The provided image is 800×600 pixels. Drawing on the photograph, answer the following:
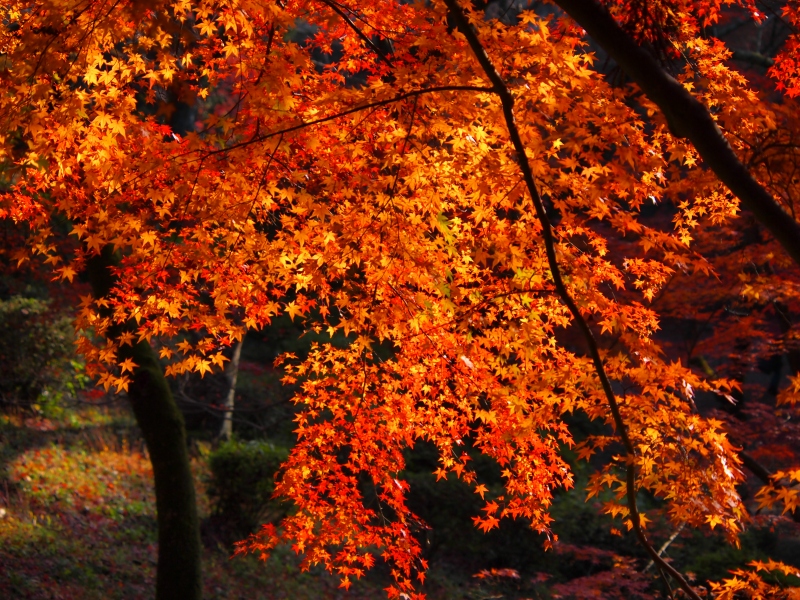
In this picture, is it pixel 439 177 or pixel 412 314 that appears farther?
pixel 412 314

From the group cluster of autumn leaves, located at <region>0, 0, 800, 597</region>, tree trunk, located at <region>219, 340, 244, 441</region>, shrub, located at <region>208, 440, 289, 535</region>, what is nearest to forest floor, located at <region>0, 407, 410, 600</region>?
shrub, located at <region>208, 440, 289, 535</region>

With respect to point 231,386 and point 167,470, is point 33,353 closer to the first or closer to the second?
point 231,386

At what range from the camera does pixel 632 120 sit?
13.2ft

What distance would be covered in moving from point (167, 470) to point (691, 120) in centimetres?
566

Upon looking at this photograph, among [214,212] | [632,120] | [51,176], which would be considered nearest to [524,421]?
[632,120]

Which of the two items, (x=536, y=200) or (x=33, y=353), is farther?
(x=33, y=353)

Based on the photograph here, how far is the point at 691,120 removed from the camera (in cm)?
256

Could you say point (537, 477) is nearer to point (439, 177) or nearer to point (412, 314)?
point (412, 314)

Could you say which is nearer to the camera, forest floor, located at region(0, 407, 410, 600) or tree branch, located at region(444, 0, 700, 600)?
tree branch, located at region(444, 0, 700, 600)

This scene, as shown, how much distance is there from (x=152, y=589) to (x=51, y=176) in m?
5.29

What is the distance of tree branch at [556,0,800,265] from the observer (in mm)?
2480

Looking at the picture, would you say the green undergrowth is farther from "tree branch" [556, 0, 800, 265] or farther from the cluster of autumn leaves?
"tree branch" [556, 0, 800, 265]

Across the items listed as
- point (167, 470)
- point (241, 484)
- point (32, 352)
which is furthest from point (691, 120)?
point (32, 352)

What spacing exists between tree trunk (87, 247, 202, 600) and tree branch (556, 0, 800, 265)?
5156mm
